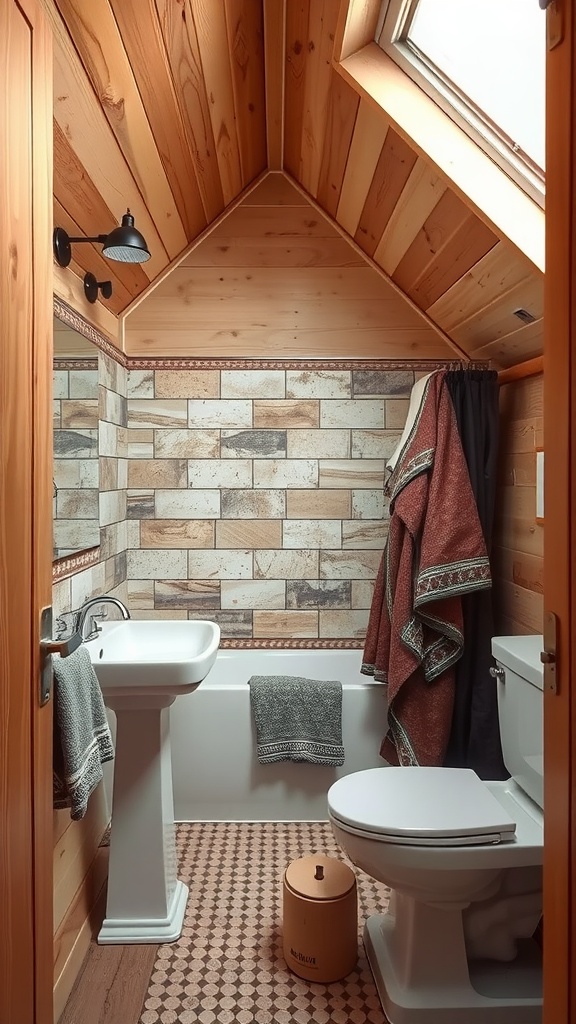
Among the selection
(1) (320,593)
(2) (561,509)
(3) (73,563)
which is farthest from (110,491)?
(2) (561,509)

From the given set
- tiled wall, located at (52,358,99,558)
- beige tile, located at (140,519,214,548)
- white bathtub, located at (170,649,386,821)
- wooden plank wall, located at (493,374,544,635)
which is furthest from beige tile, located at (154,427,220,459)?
wooden plank wall, located at (493,374,544,635)

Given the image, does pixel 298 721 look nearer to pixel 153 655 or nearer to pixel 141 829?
pixel 153 655

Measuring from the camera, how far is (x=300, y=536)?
3.27 m

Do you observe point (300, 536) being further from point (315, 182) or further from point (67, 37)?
point (67, 37)

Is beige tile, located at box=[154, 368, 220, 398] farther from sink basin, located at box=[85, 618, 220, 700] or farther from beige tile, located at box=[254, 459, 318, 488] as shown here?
sink basin, located at box=[85, 618, 220, 700]

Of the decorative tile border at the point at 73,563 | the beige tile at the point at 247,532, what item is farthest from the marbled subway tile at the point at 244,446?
the decorative tile border at the point at 73,563

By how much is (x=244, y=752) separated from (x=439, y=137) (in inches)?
90.0

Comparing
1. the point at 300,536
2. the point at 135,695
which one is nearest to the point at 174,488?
the point at 300,536

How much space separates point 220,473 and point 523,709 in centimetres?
175

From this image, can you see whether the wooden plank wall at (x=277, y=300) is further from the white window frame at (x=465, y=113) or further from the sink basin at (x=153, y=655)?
the sink basin at (x=153, y=655)

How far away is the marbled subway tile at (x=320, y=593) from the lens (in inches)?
129

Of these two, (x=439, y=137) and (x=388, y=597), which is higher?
(x=439, y=137)

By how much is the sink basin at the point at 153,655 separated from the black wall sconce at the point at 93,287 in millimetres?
1169

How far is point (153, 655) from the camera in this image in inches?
98.8
